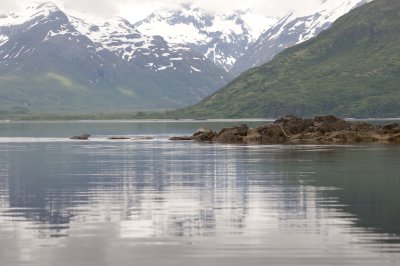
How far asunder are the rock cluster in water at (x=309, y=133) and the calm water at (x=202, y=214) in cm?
5714

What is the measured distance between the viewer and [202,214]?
47.1 metres

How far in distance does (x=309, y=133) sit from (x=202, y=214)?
104752 millimetres

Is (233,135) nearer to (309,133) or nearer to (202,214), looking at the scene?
(309,133)

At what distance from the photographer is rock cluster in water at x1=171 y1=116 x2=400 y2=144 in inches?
5669

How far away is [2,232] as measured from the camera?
40.9 meters

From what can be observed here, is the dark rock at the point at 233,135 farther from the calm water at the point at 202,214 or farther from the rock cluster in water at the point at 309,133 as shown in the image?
the calm water at the point at 202,214

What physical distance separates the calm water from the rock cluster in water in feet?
187

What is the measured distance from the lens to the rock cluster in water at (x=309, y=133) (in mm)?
144000

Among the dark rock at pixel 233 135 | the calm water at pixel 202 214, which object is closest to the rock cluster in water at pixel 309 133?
the dark rock at pixel 233 135

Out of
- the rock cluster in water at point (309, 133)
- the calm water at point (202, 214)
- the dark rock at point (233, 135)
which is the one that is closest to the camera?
the calm water at point (202, 214)

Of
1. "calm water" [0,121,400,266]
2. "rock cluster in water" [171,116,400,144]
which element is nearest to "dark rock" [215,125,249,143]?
"rock cluster in water" [171,116,400,144]

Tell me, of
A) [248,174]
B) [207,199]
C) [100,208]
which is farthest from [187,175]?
[100,208]

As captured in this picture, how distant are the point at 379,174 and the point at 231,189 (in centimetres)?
1686

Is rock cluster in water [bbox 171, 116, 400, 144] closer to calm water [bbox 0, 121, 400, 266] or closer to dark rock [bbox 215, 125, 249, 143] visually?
dark rock [bbox 215, 125, 249, 143]
